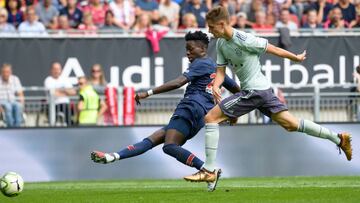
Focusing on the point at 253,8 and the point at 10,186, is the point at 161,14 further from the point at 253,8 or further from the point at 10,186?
the point at 10,186

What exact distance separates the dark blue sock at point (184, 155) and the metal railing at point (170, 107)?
6.97m

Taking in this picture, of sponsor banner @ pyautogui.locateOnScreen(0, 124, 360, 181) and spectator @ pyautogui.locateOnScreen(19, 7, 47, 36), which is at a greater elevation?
spectator @ pyautogui.locateOnScreen(19, 7, 47, 36)

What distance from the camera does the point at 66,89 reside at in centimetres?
2144

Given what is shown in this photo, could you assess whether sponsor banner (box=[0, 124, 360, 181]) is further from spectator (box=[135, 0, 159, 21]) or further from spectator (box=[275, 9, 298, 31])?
spectator (box=[135, 0, 159, 21])

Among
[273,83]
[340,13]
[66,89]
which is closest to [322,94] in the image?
[273,83]

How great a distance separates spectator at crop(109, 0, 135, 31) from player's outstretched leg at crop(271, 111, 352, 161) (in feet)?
35.2

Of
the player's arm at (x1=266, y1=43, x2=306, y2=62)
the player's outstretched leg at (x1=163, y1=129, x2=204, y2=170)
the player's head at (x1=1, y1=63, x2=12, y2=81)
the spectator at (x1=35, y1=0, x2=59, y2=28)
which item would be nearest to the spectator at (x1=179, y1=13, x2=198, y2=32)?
the spectator at (x1=35, y1=0, x2=59, y2=28)

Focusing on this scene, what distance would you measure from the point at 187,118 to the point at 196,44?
104 centimetres

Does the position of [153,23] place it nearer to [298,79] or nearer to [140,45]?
[140,45]

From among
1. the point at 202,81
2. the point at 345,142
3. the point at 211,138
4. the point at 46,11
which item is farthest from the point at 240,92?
the point at 46,11

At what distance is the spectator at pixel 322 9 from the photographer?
24.4 m

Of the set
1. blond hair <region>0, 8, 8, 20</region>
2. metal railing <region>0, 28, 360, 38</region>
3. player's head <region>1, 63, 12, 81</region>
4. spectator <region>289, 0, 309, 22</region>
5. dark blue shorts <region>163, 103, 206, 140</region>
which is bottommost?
player's head <region>1, 63, 12, 81</region>

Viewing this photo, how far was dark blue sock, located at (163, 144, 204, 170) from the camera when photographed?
14133 millimetres

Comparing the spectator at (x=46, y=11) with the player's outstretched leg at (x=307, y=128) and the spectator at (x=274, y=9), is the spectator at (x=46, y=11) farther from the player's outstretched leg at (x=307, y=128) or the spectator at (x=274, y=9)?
the player's outstretched leg at (x=307, y=128)
